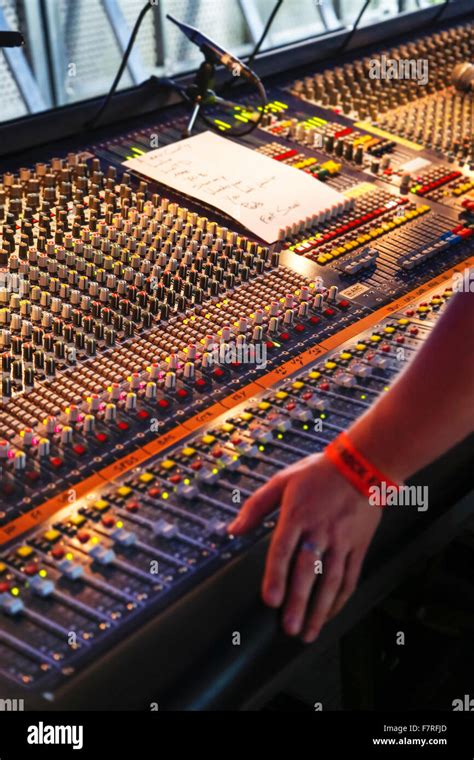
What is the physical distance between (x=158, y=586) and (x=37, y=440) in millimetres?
412

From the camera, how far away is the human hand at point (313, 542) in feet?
5.17

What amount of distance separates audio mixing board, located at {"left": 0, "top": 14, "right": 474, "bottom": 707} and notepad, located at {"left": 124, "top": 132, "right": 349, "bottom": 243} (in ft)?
0.13

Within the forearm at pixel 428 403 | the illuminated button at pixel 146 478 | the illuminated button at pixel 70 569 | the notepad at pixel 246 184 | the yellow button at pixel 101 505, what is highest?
the notepad at pixel 246 184

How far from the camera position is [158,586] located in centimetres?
166

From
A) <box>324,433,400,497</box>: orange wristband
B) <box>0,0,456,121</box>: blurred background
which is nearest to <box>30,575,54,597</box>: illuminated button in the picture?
<box>324,433,400,497</box>: orange wristband

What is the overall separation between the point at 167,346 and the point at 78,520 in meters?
0.56

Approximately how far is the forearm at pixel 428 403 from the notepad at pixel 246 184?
1194mm

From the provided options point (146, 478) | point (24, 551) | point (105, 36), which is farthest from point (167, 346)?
point (105, 36)

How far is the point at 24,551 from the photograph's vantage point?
5.53 ft

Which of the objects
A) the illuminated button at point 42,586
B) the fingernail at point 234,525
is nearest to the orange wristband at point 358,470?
the fingernail at point 234,525

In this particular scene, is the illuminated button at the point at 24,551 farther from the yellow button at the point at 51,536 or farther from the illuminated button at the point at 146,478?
the illuminated button at the point at 146,478

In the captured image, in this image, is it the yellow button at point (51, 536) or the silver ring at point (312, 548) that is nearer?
the silver ring at point (312, 548)

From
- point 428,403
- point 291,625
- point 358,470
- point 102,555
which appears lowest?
point 291,625

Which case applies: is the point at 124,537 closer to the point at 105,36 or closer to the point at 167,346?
the point at 167,346
